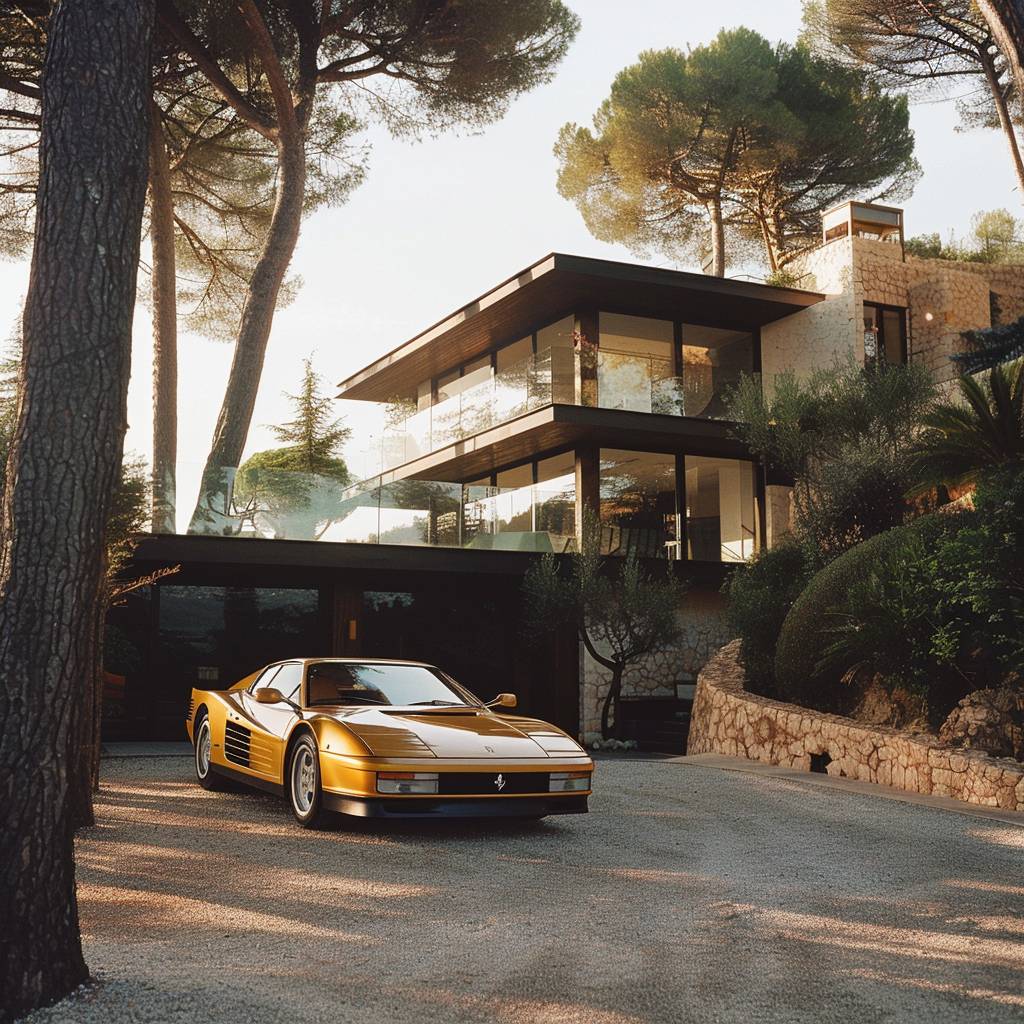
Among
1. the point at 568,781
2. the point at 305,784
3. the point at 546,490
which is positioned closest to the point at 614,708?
the point at 546,490

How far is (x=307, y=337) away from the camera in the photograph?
92.0 feet

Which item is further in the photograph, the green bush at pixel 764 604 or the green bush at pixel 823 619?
the green bush at pixel 764 604

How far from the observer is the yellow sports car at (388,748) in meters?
6.80

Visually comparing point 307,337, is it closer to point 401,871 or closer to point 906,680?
point 906,680

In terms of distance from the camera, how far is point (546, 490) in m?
19.7

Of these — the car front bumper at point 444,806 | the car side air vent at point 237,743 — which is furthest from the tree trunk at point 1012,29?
the car side air vent at point 237,743

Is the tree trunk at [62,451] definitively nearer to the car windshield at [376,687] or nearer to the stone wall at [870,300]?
the car windshield at [376,687]

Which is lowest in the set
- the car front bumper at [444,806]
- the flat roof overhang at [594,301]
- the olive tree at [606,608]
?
the car front bumper at [444,806]

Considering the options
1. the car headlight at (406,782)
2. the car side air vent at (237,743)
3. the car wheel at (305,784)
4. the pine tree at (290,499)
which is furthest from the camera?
the pine tree at (290,499)

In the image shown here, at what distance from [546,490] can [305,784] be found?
12.6 m

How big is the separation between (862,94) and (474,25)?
1110 centimetres

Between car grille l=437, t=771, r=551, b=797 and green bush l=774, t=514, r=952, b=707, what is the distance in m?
5.84

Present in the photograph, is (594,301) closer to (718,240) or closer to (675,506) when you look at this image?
(675,506)

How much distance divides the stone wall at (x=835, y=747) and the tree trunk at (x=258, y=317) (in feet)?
27.2
